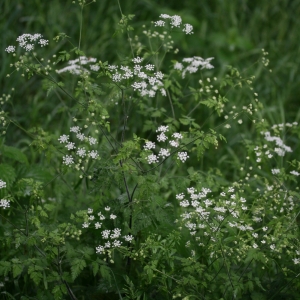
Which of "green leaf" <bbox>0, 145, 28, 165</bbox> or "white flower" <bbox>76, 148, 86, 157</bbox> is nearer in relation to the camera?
"white flower" <bbox>76, 148, 86, 157</bbox>

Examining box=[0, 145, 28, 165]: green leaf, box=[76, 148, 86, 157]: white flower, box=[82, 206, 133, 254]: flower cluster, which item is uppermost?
box=[0, 145, 28, 165]: green leaf

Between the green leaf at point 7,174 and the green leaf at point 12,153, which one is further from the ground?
the green leaf at point 12,153

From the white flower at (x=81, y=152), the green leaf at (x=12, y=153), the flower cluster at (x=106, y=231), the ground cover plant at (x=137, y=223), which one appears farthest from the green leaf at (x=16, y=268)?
the green leaf at (x=12, y=153)

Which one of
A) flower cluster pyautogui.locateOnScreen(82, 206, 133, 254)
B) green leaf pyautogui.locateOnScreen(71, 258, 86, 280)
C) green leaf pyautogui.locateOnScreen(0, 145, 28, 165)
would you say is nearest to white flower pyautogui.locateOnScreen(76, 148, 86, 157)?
flower cluster pyautogui.locateOnScreen(82, 206, 133, 254)

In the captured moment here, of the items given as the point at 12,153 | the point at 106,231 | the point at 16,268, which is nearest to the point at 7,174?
the point at 12,153

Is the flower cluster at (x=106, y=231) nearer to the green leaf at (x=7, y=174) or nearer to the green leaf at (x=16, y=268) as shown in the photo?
the green leaf at (x=16, y=268)

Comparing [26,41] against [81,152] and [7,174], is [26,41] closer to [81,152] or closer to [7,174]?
[81,152]

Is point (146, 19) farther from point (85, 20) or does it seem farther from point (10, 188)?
point (10, 188)

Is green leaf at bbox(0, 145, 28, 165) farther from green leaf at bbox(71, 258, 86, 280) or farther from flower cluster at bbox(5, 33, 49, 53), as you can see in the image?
green leaf at bbox(71, 258, 86, 280)

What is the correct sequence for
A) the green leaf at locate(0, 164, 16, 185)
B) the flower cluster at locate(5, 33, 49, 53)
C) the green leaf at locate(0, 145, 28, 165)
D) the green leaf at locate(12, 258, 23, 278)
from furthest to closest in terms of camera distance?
the green leaf at locate(0, 145, 28, 165), the green leaf at locate(0, 164, 16, 185), the flower cluster at locate(5, 33, 49, 53), the green leaf at locate(12, 258, 23, 278)

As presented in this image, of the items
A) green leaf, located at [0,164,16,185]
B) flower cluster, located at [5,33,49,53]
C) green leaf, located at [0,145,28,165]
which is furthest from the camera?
green leaf, located at [0,145,28,165]

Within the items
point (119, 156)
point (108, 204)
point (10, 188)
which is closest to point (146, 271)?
point (108, 204)

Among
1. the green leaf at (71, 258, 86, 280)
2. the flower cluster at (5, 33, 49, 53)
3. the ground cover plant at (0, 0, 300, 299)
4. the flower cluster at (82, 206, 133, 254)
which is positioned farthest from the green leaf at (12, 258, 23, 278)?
the flower cluster at (5, 33, 49, 53)

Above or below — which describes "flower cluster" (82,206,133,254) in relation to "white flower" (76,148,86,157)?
below
